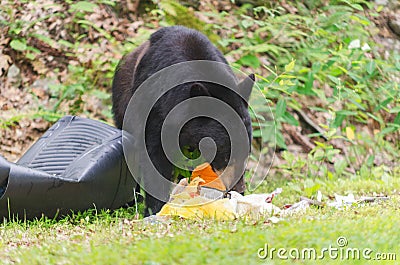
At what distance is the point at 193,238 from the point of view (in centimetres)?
336

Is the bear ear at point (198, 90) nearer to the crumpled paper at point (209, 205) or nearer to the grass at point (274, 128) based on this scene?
the crumpled paper at point (209, 205)

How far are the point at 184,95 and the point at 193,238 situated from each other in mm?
2127

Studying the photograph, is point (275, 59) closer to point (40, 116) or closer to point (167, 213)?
point (40, 116)

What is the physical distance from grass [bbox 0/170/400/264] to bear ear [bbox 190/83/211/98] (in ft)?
4.02

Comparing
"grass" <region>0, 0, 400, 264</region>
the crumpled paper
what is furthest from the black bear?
"grass" <region>0, 0, 400, 264</region>

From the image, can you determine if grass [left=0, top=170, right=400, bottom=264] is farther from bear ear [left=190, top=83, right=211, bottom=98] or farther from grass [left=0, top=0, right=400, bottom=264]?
bear ear [left=190, top=83, right=211, bottom=98]

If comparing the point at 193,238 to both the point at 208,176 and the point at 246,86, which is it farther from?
the point at 246,86

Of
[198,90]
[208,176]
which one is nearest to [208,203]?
[208,176]

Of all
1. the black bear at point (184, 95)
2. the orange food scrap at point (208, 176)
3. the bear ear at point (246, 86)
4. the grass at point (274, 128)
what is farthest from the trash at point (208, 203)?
the bear ear at point (246, 86)

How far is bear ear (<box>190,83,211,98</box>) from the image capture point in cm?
503

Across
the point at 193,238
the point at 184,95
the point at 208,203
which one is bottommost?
the point at 208,203

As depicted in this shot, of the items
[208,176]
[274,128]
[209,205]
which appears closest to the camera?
[209,205]

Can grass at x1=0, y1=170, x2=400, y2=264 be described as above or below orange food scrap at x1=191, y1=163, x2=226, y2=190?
above

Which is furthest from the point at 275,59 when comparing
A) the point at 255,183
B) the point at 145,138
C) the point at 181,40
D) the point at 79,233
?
the point at 79,233
